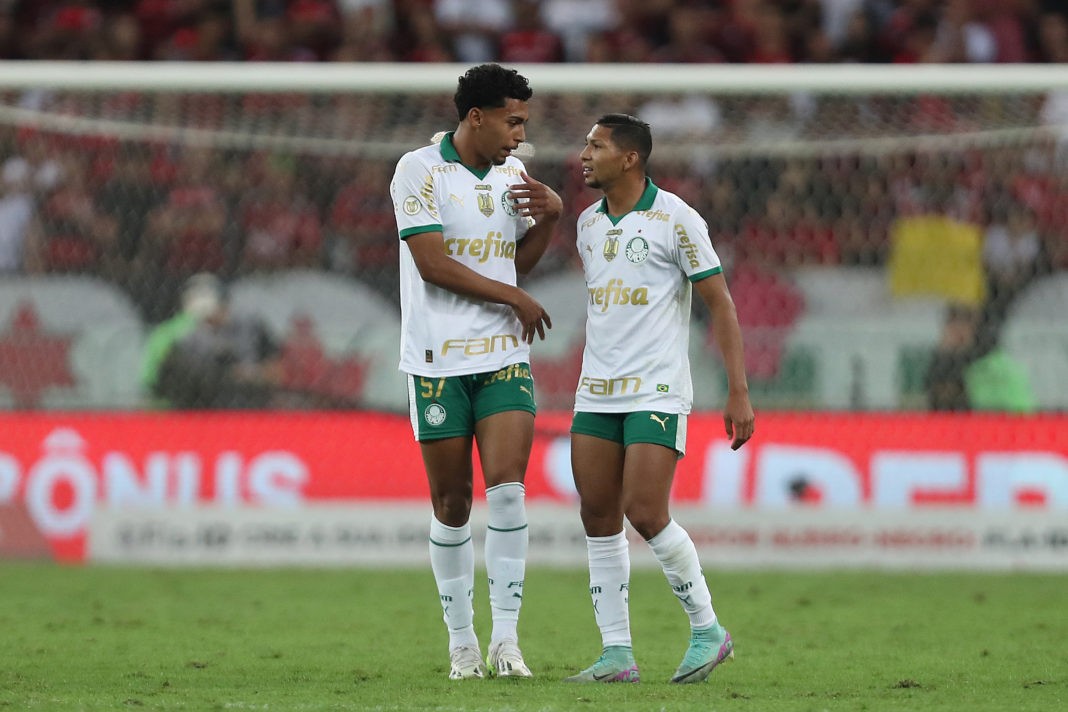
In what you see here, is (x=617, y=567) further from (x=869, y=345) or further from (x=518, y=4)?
(x=518, y=4)

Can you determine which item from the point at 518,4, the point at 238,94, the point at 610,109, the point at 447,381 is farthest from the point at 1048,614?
the point at 518,4

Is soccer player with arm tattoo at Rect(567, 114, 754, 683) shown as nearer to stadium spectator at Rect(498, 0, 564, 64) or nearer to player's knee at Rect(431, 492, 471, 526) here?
player's knee at Rect(431, 492, 471, 526)

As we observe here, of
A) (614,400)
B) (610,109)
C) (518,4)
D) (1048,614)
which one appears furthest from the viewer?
(518,4)

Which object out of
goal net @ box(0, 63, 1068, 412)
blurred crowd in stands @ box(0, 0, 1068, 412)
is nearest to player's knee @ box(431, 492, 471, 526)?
goal net @ box(0, 63, 1068, 412)

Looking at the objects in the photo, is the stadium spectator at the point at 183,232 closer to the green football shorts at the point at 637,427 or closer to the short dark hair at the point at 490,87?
the short dark hair at the point at 490,87

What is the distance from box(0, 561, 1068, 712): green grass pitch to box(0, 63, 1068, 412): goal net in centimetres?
156

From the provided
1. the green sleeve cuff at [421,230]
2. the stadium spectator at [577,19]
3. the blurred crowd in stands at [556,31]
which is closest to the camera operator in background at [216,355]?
the blurred crowd in stands at [556,31]

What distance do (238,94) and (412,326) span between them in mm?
6349

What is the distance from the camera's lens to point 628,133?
5992mm

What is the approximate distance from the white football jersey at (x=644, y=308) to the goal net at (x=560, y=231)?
16.4 feet

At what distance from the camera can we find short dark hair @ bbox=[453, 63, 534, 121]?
6031mm

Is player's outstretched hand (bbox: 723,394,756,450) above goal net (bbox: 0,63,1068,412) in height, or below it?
below

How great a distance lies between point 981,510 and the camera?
10930 mm

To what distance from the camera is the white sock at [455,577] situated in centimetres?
612
